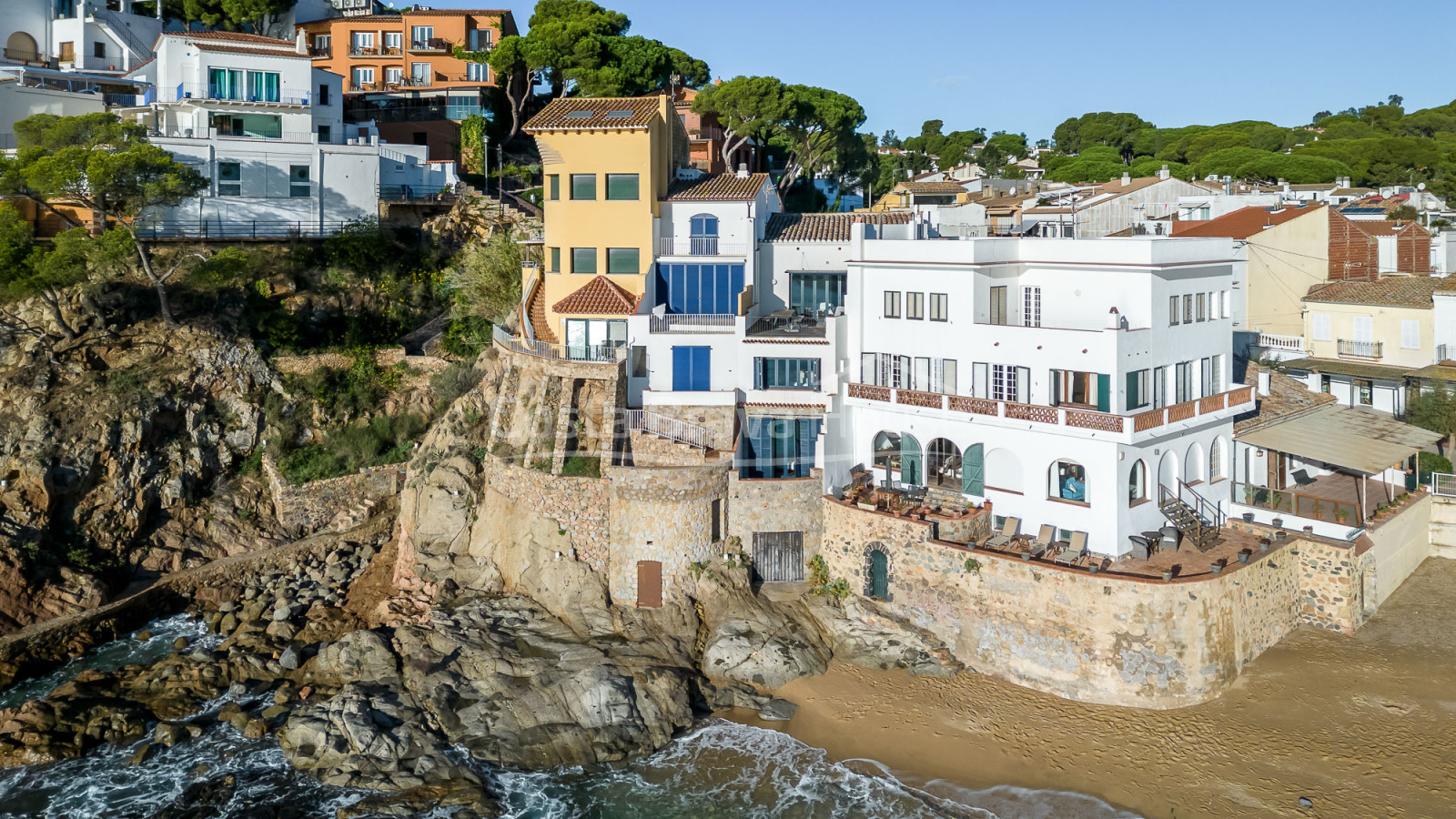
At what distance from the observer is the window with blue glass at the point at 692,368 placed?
35.2 meters

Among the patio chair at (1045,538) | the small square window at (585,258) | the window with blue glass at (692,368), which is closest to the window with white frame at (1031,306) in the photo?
the patio chair at (1045,538)

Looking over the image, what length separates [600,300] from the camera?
36.9 m

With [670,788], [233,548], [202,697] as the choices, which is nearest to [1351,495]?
[670,788]

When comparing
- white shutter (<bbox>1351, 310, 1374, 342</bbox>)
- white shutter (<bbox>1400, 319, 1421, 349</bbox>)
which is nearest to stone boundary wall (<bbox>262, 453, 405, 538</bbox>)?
white shutter (<bbox>1351, 310, 1374, 342</bbox>)

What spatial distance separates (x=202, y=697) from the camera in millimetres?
29547

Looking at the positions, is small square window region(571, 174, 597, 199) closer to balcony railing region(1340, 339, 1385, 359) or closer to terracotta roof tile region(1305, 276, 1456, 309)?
terracotta roof tile region(1305, 276, 1456, 309)

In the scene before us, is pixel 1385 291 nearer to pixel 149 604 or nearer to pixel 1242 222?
pixel 1242 222

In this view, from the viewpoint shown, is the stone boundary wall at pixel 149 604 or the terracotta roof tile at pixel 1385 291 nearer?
the stone boundary wall at pixel 149 604

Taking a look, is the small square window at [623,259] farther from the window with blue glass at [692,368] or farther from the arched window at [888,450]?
the arched window at [888,450]

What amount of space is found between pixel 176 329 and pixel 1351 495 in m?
41.4

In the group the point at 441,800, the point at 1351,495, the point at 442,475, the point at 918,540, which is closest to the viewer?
the point at 441,800

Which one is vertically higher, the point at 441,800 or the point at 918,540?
the point at 918,540

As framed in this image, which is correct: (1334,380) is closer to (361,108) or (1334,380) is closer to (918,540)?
(918,540)

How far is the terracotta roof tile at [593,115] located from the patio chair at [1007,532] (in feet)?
59.5
